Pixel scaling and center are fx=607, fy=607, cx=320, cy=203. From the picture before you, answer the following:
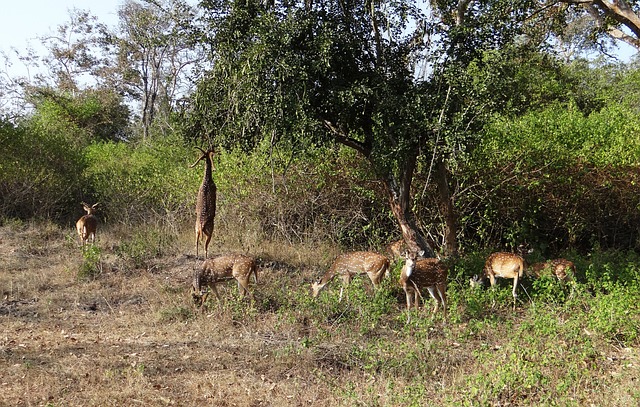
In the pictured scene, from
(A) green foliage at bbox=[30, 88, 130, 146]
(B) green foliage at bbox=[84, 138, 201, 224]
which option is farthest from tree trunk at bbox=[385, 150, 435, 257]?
(A) green foliage at bbox=[30, 88, 130, 146]

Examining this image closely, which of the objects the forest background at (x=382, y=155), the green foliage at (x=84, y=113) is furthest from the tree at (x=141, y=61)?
the forest background at (x=382, y=155)

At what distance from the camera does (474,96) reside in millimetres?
8875

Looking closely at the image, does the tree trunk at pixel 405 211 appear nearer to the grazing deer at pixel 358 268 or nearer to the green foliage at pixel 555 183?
the grazing deer at pixel 358 268

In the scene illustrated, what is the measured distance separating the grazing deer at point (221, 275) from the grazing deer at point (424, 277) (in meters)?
2.38

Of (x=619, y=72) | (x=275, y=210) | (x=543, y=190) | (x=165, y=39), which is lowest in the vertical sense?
(x=275, y=210)

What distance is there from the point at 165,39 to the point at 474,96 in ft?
16.3

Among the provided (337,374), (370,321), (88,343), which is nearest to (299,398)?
(337,374)

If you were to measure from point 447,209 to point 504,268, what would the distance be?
6.02 feet

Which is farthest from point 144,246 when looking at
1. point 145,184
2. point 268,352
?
point 268,352

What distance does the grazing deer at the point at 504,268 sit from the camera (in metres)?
9.42

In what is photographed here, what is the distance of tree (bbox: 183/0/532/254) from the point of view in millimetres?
8531

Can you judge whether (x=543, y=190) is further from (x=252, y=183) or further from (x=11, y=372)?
(x=11, y=372)

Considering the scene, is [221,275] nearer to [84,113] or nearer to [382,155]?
[382,155]

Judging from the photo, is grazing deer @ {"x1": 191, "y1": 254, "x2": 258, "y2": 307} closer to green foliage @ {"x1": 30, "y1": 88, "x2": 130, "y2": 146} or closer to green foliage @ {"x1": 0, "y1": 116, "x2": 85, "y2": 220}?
green foliage @ {"x1": 0, "y1": 116, "x2": 85, "y2": 220}
